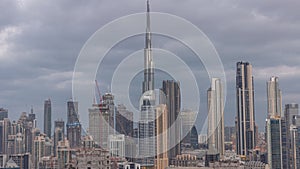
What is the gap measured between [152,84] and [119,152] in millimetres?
2265

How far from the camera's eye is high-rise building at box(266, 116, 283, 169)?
16375 mm

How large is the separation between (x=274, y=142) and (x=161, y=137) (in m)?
4.86

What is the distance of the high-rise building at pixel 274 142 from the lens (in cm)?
1638

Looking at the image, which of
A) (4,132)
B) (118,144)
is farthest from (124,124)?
(4,132)

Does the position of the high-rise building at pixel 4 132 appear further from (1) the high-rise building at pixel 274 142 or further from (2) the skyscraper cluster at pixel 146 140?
(1) the high-rise building at pixel 274 142

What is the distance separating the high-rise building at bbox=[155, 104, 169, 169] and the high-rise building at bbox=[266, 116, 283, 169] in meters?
3.52

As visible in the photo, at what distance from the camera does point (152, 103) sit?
1305 centimetres

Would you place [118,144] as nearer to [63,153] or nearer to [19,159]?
[63,153]

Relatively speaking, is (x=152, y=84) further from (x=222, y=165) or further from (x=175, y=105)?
(x=222, y=165)

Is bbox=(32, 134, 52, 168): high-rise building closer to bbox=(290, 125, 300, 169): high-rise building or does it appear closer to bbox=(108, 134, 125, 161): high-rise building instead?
bbox=(108, 134, 125, 161): high-rise building

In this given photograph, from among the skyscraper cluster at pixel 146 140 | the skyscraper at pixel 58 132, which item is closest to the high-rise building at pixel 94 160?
the skyscraper cluster at pixel 146 140

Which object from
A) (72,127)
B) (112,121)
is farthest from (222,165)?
(72,127)

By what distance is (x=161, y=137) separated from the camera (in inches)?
583

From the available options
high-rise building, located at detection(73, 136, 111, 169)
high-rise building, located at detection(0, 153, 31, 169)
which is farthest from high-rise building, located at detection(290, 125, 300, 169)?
high-rise building, located at detection(0, 153, 31, 169)
